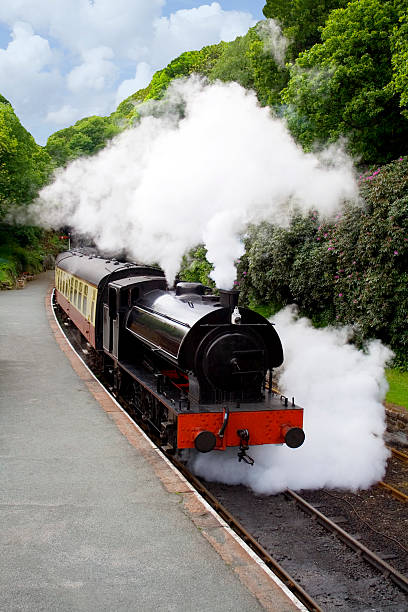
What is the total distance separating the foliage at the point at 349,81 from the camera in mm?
15914

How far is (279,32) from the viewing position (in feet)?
78.9

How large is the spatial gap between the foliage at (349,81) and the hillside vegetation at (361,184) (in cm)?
3

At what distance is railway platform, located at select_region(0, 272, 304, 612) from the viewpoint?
180 inches

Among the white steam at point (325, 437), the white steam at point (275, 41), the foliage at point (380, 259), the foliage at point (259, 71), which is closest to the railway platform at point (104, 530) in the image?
the white steam at point (325, 437)

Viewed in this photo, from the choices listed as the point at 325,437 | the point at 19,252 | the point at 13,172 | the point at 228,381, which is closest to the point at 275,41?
the point at 13,172

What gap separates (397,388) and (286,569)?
23.9 ft

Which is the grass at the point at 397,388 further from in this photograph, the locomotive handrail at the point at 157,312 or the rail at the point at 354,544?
the locomotive handrail at the point at 157,312

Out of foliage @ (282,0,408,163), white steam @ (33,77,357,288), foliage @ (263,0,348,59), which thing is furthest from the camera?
foliage @ (263,0,348,59)

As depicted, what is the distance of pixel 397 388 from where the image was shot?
483 inches

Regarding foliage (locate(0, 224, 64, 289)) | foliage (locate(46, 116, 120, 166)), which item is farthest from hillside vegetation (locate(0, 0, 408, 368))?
foliage (locate(46, 116, 120, 166))

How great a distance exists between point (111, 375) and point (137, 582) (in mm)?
7950

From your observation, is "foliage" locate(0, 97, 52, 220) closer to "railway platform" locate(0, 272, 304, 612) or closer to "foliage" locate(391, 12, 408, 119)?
"foliage" locate(391, 12, 408, 119)

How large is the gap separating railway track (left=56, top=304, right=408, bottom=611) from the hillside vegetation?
7231mm

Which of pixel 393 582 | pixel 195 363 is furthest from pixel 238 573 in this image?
pixel 195 363
